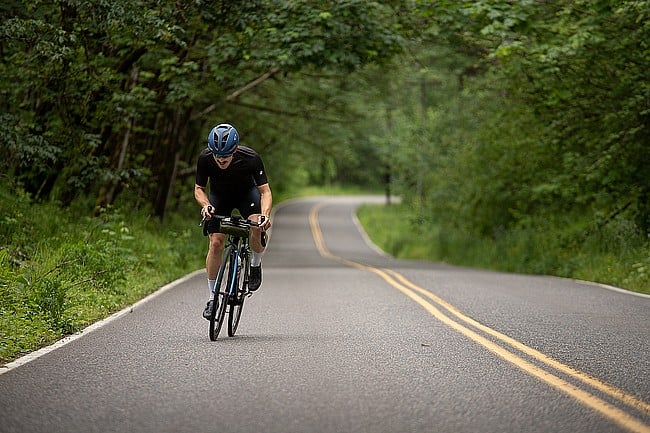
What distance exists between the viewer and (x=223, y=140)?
8266mm

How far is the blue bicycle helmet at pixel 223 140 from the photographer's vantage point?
8.26 metres

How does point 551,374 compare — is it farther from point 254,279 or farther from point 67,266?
point 67,266

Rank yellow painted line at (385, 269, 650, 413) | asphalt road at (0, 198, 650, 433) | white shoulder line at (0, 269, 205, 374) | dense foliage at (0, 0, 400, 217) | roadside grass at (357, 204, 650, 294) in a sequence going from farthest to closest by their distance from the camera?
roadside grass at (357, 204, 650, 294) → dense foliage at (0, 0, 400, 217) → white shoulder line at (0, 269, 205, 374) → yellow painted line at (385, 269, 650, 413) → asphalt road at (0, 198, 650, 433)

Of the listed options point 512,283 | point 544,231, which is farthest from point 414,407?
point 544,231

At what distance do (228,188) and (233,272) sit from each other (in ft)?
2.71

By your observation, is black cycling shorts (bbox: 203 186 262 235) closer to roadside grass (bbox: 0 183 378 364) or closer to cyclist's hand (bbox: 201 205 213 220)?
cyclist's hand (bbox: 201 205 213 220)

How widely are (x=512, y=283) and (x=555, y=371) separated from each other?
888 cm

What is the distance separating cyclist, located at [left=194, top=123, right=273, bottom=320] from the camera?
27.3ft

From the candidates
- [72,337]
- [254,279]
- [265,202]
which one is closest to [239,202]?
[265,202]

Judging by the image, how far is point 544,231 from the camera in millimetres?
23422

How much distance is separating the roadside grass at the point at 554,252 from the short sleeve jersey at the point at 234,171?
27.1 ft

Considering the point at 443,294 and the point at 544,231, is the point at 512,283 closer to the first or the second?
the point at 443,294

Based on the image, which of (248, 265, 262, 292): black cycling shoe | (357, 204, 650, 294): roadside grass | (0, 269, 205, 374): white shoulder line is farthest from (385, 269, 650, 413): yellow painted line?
(357, 204, 650, 294): roadside grass

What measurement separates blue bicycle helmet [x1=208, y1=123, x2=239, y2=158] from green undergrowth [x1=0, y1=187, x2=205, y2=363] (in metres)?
2.43
